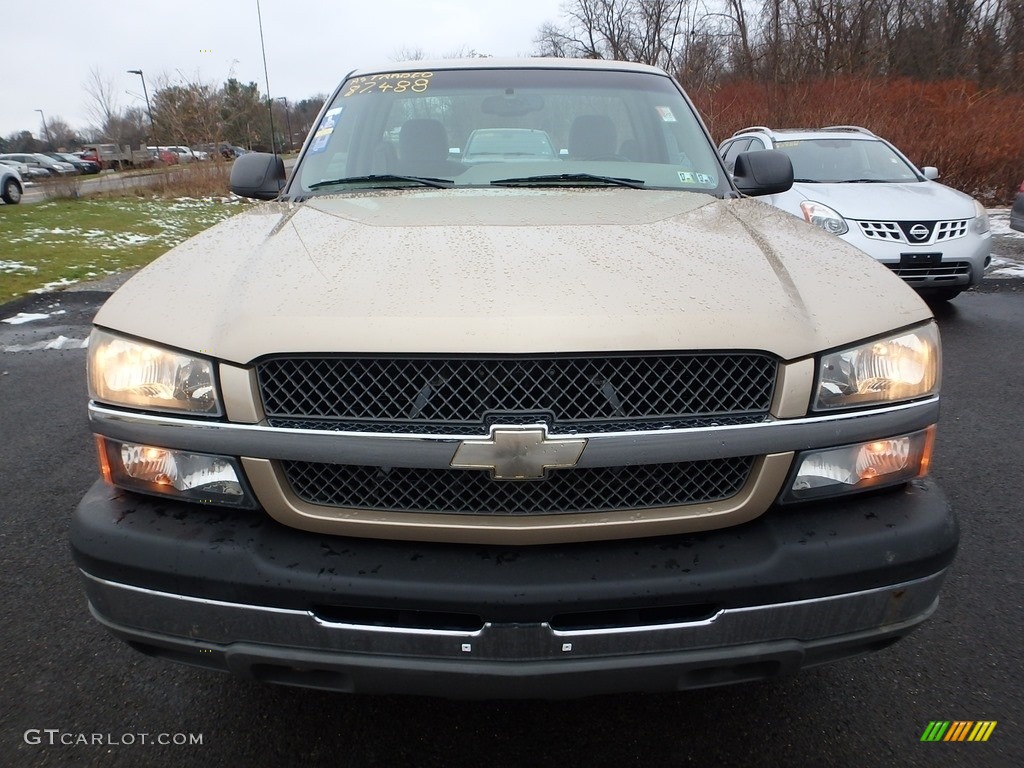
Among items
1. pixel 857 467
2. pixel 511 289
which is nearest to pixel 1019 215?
pixel 857 467

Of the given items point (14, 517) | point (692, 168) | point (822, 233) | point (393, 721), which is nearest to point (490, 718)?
point (393, 721)

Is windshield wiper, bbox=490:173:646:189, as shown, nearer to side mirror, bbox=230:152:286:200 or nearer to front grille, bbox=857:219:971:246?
side mirror, bbox=230:152:286:200

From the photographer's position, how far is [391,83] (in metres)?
3.17

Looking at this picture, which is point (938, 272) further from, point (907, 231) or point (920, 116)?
point (920, 116)

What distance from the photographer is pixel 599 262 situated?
1.76 meters

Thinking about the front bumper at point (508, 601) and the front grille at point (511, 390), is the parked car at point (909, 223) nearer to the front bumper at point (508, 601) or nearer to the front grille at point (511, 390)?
the front grille at point (511, 390)

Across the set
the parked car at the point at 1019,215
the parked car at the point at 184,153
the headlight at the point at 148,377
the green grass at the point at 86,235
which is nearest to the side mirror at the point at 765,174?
the headlight at the point at 148,377

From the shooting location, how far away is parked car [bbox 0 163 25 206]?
20.3 metres

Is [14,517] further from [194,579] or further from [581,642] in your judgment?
[581,642]

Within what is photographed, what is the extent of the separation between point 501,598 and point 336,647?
370mm

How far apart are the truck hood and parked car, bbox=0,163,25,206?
23111 millimetres

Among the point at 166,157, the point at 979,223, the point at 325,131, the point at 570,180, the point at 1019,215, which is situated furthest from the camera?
the point at 166,157

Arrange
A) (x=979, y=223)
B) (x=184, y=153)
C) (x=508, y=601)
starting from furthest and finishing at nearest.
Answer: (x=184, y=153), (x=979, y=223), (x=508, y=601)

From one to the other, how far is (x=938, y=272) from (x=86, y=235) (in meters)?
12.9
